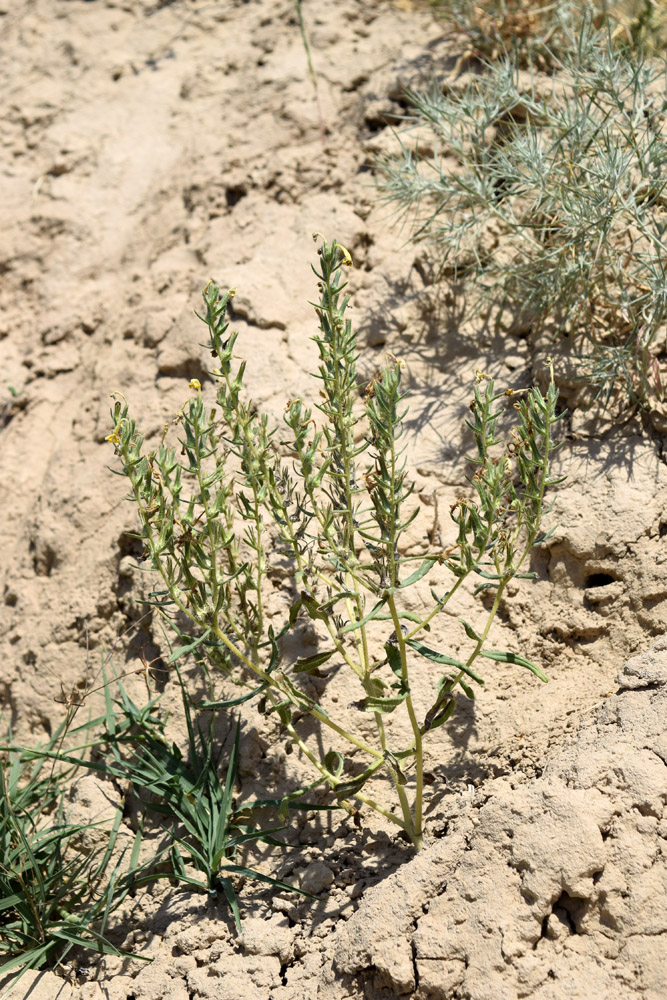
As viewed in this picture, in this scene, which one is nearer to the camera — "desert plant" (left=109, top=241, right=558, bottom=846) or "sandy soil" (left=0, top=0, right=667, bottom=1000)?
"sandy soil" (left=0, top=0, right=667, bottom=1000)

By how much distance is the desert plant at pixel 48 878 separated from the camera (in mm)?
2465

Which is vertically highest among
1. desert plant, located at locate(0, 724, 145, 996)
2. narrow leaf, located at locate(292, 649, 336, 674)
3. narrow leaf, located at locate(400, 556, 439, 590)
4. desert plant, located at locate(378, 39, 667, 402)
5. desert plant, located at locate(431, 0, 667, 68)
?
desert plant, located at locate(431, 0, 667, 68)

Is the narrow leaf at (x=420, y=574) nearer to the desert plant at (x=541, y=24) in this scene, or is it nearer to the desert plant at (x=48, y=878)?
the desert plant at (x=48, y=878)

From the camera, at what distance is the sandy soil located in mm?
2082

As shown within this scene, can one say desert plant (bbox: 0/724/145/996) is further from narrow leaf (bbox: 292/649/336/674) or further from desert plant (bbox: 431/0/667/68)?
desert plant (bbox: 431/0/667/68)

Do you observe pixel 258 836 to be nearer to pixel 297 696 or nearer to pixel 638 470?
pixel 297 696

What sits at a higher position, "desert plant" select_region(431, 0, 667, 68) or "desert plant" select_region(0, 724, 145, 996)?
"desert plant" select_region(431, 0, 667, 68)

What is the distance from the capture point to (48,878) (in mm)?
2598

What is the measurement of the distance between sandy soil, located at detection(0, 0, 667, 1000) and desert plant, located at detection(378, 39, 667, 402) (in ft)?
0.62

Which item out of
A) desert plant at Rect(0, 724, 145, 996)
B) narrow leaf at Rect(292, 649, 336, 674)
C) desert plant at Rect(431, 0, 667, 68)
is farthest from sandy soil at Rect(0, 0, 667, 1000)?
narrow leaf at Rect(292, 649, 336, 674)

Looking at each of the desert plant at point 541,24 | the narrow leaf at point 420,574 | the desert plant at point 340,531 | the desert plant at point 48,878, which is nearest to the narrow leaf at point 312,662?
the desert plant at point 340,531

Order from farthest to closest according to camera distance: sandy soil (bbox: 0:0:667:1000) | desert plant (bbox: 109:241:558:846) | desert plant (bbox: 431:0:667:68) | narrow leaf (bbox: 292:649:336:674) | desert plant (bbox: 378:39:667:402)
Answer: desert plant (bbox: 431:0:667:68) → desert plant (bbox: 378:39:667:402) → narrow leaf (bbox: 292:649:336:674) → desert plant (bbox: 109:241:558:846) → sandy soil (bbox: 0:0:667:1000)

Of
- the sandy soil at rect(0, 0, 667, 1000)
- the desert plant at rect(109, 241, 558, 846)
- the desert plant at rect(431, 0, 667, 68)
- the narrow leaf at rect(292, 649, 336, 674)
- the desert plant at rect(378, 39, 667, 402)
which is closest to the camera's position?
the sandy soil at rect(0, 0, 667, 1000)

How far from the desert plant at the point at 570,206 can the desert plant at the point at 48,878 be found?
2.17m
